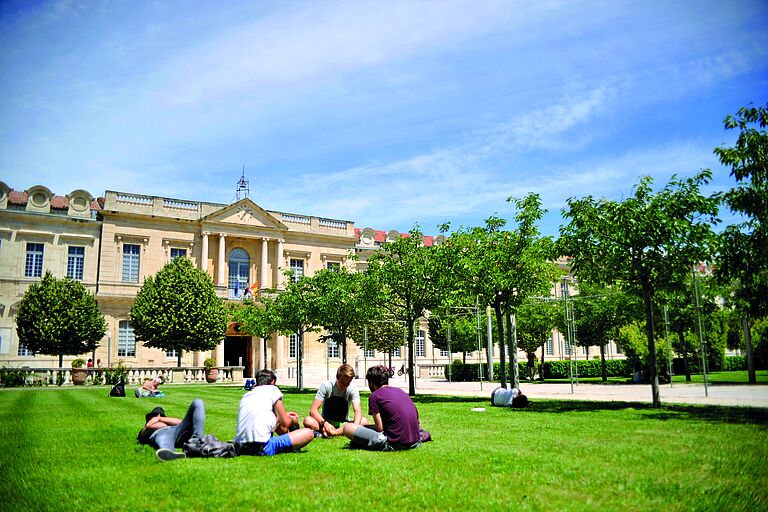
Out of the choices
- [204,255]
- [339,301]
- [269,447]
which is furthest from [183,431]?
[204,255]

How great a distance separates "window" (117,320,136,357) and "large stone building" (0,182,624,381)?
77 mm

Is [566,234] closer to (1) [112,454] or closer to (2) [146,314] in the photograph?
(1) [112,454]

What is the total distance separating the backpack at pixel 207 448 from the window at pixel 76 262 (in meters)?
42.8

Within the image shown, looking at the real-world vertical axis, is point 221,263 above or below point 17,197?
below

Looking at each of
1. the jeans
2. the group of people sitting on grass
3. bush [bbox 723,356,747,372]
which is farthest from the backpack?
bush [bbox 723,356,747,372]

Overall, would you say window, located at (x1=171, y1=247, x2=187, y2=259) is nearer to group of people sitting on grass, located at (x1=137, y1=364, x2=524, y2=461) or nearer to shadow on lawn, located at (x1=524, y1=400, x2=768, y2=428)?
shadow on lawn, located at (x1=524, y1=400, x2=768, y2=428)

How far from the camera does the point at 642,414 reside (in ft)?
43.3

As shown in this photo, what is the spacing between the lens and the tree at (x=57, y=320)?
34375 millimetres

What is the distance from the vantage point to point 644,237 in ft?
46.2

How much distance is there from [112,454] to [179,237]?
4312cm

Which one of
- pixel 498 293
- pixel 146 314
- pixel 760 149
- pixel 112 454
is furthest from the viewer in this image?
pixel 146 314

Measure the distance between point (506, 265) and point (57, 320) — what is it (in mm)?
28416

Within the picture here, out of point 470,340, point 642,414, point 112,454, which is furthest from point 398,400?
point 470,340

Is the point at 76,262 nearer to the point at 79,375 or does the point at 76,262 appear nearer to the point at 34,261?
the point at 34,261
